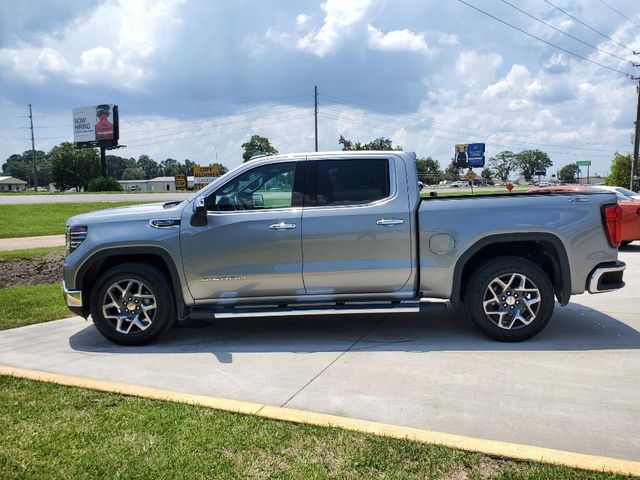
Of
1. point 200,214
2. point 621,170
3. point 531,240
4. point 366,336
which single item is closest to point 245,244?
point 200,214

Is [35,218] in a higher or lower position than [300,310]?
higher

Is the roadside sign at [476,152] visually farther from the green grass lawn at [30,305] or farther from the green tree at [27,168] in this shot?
the green tree at [27,168]

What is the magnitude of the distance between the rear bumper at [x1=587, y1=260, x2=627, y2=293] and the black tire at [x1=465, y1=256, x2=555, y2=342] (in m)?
0.42

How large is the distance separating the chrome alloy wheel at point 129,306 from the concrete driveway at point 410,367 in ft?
0.94

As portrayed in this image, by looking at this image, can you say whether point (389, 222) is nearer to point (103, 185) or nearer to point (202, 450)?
point (202, 450)

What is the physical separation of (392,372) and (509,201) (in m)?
2.18

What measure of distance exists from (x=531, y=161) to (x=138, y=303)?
7214 inches

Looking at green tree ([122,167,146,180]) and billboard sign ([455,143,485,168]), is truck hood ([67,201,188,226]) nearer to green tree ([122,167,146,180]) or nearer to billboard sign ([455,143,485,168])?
billboard sign ([455,143,485,168])

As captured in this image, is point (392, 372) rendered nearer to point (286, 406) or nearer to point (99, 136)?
point (286, 406)

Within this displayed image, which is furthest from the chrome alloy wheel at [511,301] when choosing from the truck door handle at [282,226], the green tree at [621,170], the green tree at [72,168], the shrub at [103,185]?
the green tree at [72,168]

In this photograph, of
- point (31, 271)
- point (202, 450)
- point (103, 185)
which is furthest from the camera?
point (103, 185)

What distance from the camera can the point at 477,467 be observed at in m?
3.25

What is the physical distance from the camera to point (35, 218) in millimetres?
22828

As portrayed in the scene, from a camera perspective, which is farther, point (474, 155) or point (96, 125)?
point (96, 125)
